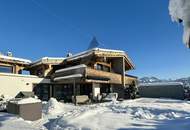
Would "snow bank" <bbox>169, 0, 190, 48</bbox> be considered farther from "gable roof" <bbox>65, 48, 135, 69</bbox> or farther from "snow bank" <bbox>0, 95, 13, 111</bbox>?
"gable roof" <bbox>65, 48, 135, 69</bbox>

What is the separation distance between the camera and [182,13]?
350cm

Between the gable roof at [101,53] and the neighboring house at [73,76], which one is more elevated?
the gable roof at [101,53]

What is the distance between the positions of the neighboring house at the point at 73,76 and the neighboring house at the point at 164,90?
6.27 ft

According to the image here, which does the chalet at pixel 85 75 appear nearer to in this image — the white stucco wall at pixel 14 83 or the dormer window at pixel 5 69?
the white stucco wall at pixel 14 83

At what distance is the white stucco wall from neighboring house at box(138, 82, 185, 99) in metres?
12.2

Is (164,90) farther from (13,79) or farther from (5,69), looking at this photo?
(5,69)

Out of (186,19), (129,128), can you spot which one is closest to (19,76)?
(129,128)

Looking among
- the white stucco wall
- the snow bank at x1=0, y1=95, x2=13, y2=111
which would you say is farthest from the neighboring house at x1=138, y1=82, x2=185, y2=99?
the snow bank at x1=0, y1=95, x2=13, y2=111

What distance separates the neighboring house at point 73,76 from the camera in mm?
22859

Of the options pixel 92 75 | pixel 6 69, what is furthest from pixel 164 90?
pixel 6 69

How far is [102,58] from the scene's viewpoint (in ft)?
88.5

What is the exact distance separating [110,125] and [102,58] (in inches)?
733

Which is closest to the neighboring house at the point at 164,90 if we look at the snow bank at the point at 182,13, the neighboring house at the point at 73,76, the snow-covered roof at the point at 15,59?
the neighboring house at the point at 73,76

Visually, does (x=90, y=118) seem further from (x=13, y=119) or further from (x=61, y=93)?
(x=61, y=93)
